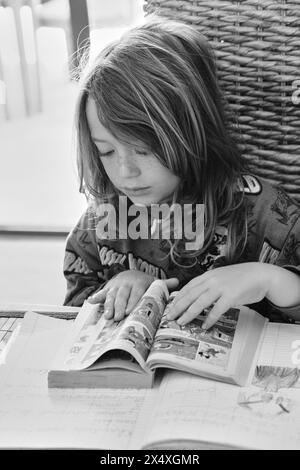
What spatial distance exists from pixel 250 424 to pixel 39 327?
1.09ft

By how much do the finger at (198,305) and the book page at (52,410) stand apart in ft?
0.36

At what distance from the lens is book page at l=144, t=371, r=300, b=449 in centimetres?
68

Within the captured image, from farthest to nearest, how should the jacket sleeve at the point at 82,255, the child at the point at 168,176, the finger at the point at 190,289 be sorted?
1. the jacket sleeve at the point at 82,255
2. the child at the point at 168,176
3. the finger at the point at 190,289

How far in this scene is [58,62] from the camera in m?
2.67

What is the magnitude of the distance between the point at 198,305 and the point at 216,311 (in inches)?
0.8

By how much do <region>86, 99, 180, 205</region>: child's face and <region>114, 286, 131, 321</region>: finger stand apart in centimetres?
15

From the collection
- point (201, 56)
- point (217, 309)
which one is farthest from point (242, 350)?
point (201, 56)

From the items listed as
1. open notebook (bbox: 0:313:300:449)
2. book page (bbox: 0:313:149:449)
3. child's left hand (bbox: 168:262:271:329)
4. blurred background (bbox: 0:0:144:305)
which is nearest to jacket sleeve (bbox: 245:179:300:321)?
child's left hand (bbox: 168:262:271:329)

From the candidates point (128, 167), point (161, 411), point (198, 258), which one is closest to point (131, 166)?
point (128, 167)

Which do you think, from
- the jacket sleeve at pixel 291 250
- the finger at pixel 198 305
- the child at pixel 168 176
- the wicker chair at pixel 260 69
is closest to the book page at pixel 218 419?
the finger at pixel 198 305

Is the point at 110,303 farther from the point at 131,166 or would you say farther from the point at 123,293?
the point at 131,166

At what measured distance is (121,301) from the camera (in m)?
0.94

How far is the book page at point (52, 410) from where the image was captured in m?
0.71

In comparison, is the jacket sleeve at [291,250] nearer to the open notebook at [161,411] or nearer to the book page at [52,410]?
the open notebook at [161,411]
